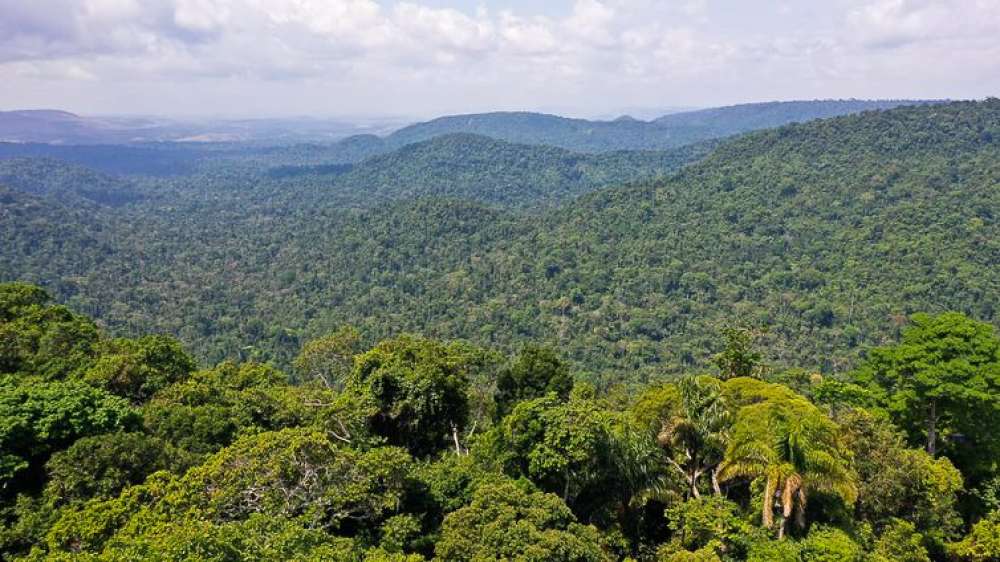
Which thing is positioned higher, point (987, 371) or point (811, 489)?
point (987, 371)

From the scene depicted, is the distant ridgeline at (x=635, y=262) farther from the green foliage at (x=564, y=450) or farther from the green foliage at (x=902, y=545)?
the green foliage at (x=902, y=545)

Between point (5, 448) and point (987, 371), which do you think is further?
point (987, 371)

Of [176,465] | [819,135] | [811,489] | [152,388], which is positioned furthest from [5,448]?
[819,135]

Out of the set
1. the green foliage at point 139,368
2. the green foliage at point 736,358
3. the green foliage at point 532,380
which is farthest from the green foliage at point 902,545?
the green foliage at point 139,368

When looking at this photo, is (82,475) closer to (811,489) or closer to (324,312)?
(811,489)

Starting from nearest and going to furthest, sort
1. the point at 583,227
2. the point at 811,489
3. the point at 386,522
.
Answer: the point at 386,522 < the point at 811,489 < the point at 583,227

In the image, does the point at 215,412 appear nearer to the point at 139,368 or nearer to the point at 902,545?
the point at 139,368

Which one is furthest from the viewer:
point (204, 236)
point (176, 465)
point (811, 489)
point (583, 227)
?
point (204, 236)

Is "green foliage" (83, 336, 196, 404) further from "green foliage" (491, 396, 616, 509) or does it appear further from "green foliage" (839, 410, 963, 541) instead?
"green foliage" (839, 410, 963, 541)
